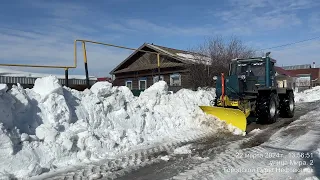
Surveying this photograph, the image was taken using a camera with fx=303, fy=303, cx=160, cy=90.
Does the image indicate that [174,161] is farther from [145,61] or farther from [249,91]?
[145,61]

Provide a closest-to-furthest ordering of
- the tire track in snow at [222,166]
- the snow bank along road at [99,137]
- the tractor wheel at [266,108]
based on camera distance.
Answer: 1. the tire track in snow at [222,166]
2. the snow bank along road at [99,137]
3. the tractor wheel at [266,108]

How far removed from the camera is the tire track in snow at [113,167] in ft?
17.8

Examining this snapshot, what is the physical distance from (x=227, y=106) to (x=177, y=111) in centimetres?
179

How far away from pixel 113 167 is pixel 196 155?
77.4 inches

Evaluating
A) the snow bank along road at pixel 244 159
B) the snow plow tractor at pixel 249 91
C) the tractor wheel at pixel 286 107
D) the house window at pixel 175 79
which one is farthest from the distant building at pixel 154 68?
the snow bank along road at pixel 244 159

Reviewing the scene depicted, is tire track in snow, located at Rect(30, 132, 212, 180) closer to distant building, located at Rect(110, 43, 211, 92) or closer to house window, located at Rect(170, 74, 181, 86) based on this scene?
distant building, located at Rect(110, 43, 211, 92)

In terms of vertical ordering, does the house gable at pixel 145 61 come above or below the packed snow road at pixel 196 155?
above

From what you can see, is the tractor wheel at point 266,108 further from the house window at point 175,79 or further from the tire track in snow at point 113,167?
the house window at point 175,79

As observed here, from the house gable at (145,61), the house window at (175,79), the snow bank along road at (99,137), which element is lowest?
the snow bank along road at (99,137)

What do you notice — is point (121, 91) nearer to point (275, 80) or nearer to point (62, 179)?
point (62, 179)

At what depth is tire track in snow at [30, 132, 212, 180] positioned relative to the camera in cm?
542

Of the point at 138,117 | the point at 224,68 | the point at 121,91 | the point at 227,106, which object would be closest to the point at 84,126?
the point at 138,117

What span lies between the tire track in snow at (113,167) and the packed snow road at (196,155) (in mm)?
169

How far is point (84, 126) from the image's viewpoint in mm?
7336
